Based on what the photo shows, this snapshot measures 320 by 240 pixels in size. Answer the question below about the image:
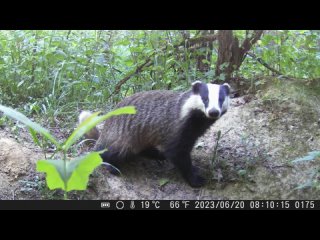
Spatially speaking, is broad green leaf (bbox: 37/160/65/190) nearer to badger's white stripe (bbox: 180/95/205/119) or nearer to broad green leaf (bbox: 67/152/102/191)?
broad green leaf (bbox: 67/152/102/191)

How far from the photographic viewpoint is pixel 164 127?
2.63 metres

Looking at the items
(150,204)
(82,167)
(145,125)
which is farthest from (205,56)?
(82,167)

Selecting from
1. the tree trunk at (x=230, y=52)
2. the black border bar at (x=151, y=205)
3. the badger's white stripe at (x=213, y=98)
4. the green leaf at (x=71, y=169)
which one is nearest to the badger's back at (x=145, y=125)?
the badger's white stripe at (x=213, y=98)

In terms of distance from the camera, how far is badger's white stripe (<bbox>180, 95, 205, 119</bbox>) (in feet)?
8.06

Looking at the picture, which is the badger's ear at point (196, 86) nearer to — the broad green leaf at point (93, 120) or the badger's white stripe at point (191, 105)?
the badger's white stripe at point (191, 105)

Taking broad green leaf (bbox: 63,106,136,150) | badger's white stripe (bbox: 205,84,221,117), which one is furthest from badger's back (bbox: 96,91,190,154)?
broad green leaf (bbox: 63,106,136,150)

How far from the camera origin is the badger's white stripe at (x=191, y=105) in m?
2.46

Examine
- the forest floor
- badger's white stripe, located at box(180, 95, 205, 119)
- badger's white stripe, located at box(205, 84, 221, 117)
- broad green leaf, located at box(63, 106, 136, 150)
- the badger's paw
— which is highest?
broad green leaf, located at box(63, 106, 136, 150)

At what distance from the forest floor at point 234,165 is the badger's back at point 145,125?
144 mm

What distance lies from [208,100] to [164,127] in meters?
0.36

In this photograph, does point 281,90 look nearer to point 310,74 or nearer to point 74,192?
point 310,74

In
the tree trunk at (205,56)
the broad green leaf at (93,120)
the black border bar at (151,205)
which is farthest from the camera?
the tree trunk at (205,56)
